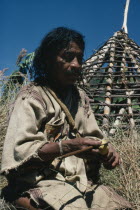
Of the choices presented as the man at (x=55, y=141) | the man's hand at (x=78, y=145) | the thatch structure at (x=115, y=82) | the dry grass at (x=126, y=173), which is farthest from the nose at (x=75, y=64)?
the thatch structure at (x=115, y=82)

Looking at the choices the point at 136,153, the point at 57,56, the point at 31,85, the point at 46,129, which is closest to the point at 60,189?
the point at 46,129

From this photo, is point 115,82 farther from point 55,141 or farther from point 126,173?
point 55,141

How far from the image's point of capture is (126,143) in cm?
346

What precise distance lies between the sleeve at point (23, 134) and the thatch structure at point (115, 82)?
223cm

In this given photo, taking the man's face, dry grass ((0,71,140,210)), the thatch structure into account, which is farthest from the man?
the thatch structure

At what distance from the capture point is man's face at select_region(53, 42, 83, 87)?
2260mm

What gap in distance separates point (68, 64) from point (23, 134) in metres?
0.62

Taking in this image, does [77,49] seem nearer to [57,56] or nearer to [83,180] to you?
[57,56]

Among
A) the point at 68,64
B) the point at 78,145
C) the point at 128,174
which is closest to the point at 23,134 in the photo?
the point at 78,145

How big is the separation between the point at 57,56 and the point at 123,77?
2.95 metres

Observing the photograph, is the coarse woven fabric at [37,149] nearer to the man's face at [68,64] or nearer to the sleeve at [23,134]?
the sleeve at [23,134]

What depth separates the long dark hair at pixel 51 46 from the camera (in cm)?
231

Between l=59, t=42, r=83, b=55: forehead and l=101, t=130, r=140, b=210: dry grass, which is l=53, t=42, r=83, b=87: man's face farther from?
l=101, t=130, r=140, b=210: dry grass

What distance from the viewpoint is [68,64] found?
2258mm
